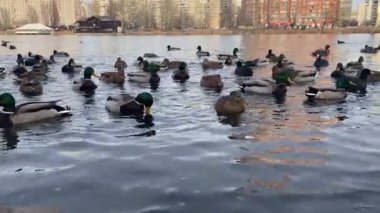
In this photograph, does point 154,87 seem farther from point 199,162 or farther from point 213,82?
point 199,162

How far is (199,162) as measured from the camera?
9.67 metres

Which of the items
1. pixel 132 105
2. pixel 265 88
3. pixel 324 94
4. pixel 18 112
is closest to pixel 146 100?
pixel 132 105

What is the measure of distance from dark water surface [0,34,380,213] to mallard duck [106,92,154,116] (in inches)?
16.5

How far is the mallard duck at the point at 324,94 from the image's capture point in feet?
54.5

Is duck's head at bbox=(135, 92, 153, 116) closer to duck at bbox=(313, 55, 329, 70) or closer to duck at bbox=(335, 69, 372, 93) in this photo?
duck at bbox=(335, 69, 372, 93)

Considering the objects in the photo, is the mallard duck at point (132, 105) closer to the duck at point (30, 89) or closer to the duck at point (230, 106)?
the duck at point (230, 106)

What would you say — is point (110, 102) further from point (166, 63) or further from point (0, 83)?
point (166, 63)

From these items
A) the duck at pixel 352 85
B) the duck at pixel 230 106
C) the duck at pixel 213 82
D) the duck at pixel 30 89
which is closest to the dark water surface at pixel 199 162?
the duck at pixel 230 106

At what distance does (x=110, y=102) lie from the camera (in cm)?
1466

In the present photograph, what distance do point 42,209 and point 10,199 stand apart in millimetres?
729

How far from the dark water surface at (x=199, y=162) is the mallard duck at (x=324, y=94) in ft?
3.50

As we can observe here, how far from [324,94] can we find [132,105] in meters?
7.07

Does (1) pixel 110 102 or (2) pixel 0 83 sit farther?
(2) pixel 0 83

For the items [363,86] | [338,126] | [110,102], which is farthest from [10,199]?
[363,86]
